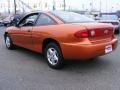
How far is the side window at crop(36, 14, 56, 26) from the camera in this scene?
606cm

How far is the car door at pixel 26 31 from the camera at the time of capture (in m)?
6.77

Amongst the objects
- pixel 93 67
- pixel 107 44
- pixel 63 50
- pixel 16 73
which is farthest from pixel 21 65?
pixel 107 44

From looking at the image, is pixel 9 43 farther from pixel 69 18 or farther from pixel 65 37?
pixel 65 37

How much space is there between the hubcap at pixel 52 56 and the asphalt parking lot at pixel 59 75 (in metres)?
0.20

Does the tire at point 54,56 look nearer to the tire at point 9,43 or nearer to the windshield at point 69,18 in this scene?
the windshield at point 69,18

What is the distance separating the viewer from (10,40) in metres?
8.39

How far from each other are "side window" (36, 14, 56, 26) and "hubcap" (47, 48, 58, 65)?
0.68 m

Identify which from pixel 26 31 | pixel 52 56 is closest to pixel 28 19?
pixel 26 31

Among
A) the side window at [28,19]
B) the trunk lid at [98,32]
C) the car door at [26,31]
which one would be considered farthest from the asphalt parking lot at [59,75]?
the side window at [28,19]

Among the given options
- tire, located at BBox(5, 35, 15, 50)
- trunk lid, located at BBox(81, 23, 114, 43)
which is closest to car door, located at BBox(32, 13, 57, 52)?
trunk lid, located at BBox(81, 23, 114, 43)

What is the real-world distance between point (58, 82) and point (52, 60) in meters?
1.16

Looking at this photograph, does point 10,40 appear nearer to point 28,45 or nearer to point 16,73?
point 28,45

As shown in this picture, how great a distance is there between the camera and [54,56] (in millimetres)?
5926

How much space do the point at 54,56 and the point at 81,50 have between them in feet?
3.10
